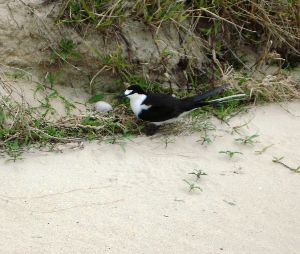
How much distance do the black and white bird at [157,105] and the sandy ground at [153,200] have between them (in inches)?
6.6

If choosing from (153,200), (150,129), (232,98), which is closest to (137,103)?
(150,129)

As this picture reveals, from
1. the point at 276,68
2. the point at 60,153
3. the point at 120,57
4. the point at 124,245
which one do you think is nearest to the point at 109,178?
the point at 60,153

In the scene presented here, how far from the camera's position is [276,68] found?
4.98 m

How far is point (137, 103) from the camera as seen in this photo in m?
4.00

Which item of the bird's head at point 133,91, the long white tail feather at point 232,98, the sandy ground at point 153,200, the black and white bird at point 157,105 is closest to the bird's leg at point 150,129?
the black and white bird at point 157,105

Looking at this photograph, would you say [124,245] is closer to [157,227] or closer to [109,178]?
[157,227]

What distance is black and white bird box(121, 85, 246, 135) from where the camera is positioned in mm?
3920

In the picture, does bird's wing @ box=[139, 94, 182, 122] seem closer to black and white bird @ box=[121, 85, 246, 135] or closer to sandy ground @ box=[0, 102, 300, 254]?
black and white bird @ box=[121, 85, 246, 135]

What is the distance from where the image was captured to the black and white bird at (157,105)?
12.9 ft

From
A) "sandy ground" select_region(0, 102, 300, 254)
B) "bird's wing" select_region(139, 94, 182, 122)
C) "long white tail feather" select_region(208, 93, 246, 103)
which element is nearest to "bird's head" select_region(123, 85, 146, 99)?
"bird's wing" select_region(139, 94, 182, 122)

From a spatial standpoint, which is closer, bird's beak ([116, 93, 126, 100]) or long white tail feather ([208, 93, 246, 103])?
bird's beak ([116, 93, 126, 100])

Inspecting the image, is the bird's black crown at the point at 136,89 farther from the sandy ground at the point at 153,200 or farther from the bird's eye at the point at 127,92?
the sandy ground at the point at 153,200

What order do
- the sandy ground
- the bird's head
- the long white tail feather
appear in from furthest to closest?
the long white tail feather < the bird's head < the sandy ground

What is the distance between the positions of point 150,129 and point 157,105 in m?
0.21
